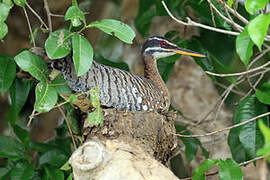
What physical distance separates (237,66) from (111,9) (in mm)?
1924

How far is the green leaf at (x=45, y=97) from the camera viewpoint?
120 inches

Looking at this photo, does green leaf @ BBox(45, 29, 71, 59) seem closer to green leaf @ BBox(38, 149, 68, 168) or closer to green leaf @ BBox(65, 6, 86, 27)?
green leaf @ BBox(65, 6, 86, 27)

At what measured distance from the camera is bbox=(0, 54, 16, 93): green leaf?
387cm

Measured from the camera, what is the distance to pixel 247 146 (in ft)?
12.3

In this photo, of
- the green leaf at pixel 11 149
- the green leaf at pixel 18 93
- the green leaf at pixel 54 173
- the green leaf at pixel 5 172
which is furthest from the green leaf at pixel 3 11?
the green leaf at pixel 5 172

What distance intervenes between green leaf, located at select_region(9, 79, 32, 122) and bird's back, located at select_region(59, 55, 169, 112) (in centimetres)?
94

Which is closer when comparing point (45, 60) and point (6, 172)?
point (45, 60)

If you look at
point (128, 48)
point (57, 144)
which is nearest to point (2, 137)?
point (57, 144)

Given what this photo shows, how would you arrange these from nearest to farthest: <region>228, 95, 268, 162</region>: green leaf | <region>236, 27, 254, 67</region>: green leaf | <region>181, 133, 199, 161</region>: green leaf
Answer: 1. <region>236, 27, 254, 67</region>: green leaf
2. <region>228, 95, 268, 162</region>: green leaf
3. <region>181, 133, 199, 161</region>: green leaf

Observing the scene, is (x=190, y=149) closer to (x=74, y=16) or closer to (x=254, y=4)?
(x=74, y=16)

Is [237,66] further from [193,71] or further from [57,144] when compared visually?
[57,144]

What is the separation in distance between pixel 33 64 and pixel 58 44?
232mm

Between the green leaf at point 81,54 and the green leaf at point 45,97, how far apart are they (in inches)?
14.1

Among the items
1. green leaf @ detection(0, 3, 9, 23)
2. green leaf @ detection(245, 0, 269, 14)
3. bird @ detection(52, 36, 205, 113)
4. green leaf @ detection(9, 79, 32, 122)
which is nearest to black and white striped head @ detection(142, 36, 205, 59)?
bird @ detection(52, 36, 205, 113)
